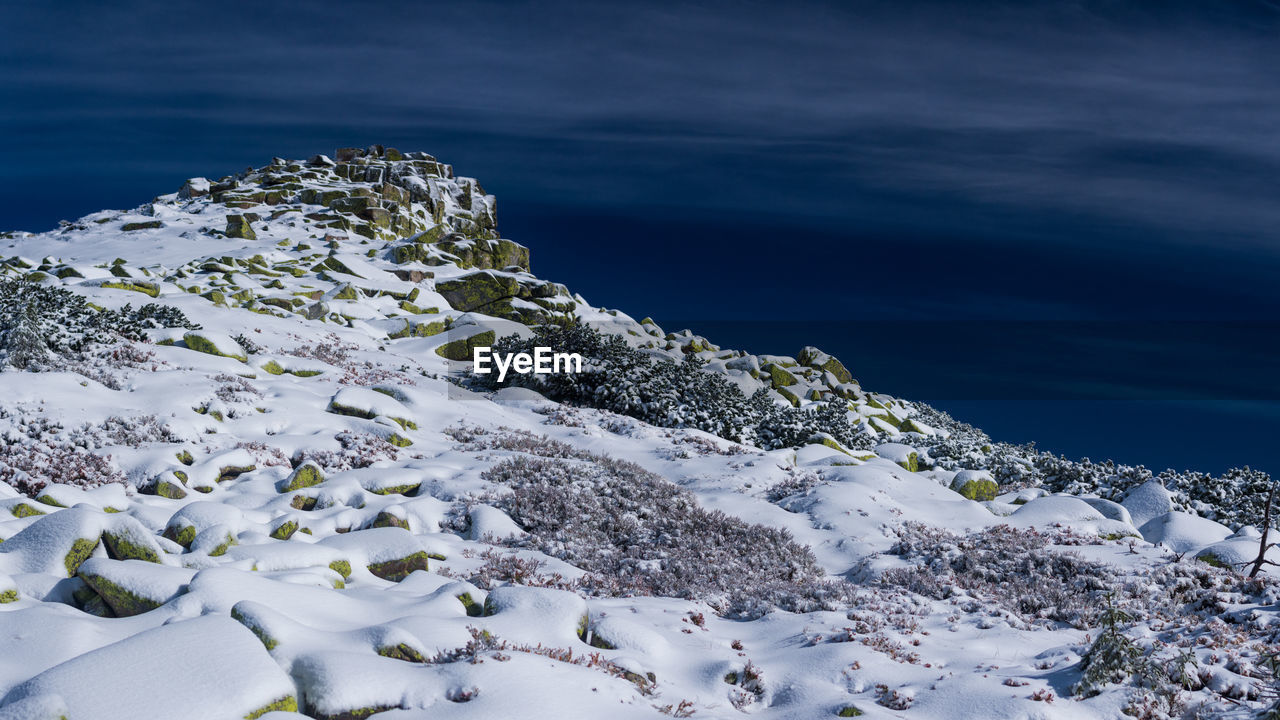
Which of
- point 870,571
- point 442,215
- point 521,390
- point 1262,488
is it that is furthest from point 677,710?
point 442,215

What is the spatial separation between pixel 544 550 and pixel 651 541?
1.74m

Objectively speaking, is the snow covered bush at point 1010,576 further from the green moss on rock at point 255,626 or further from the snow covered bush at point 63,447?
the snow covered bush at point 63,447

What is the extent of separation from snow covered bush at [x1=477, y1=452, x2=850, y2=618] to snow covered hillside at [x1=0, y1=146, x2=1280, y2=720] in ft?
0.19

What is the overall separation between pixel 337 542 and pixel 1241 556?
12.4 m

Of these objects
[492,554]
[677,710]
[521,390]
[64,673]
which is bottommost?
[521,390]

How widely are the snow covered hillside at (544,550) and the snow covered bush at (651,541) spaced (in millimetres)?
56

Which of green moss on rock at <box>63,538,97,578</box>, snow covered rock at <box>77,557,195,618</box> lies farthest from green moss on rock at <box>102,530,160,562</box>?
snow covered rock at <box>77,557,195,618</box>

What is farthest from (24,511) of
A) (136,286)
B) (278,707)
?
(136,286)

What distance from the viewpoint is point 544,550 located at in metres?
10.9

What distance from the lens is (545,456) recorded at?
1573 cm

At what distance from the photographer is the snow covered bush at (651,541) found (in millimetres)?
9805

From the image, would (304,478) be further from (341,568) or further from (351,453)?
(341,568)

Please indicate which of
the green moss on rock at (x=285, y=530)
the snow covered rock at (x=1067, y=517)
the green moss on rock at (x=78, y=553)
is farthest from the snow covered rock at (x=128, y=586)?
the snow covered rock at (x=1067, y=517)

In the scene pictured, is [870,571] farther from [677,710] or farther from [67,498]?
[67,498]
